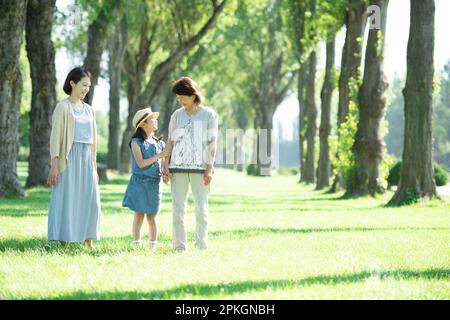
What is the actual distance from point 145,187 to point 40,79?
45.1 feet

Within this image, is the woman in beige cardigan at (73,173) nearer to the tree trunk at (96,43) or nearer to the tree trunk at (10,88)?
the tree trunk at (10,88)

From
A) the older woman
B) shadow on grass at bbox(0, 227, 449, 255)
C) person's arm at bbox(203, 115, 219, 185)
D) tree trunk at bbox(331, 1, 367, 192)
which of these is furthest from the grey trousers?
tree trunk at bbox(331, 1, 367, 192)

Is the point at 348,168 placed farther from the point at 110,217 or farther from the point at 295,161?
the point at 295,161

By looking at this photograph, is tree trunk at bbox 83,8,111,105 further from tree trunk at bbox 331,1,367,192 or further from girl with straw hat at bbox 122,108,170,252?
girl with straw hat at bbox 122,108,170,252

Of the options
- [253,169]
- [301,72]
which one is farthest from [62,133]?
[253,169]

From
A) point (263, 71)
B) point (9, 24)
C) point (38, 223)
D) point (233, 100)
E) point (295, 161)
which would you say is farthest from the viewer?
point (295, 161)

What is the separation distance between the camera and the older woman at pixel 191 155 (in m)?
9.44

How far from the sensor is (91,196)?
32.4ft

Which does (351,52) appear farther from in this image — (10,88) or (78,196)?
(78,196)

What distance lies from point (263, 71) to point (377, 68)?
35264mm

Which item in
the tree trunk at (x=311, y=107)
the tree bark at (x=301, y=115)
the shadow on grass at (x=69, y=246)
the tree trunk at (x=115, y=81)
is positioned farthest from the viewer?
the tree bark at (x=301, y=115)

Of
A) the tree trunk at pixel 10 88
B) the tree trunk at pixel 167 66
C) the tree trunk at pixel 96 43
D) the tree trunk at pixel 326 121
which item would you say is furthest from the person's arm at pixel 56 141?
the tree trunk at pixel 167 66

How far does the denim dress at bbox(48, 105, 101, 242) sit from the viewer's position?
962cm

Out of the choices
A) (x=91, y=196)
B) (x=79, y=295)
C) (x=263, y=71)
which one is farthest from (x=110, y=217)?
(x=263, y=71)
